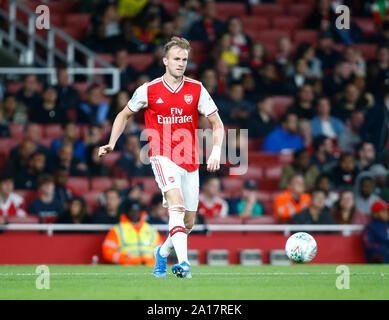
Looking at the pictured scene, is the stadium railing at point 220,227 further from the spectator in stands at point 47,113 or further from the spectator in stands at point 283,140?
the spectator in stands at point 47,113

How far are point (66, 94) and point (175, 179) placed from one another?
803 centimetres

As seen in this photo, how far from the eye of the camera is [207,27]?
63.3 ft

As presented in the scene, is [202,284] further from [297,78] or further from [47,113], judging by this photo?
[297,78]

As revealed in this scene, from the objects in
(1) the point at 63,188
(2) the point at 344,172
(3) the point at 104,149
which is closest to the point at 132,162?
(1) the point at 63,188

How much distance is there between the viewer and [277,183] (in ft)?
55.0

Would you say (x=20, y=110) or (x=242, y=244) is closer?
(x=242, y=244)

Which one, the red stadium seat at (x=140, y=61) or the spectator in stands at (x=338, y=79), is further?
the red stadium seat at (x=140, y=61)

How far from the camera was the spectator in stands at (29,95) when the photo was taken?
17172mm

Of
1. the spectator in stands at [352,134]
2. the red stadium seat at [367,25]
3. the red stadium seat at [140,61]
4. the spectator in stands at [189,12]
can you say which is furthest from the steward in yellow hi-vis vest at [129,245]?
the red stadium seat at [367,25]

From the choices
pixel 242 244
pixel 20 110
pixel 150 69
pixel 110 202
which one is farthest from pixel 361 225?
pixel 20 110

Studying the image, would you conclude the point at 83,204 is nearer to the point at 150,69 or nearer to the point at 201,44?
the point at 150,69

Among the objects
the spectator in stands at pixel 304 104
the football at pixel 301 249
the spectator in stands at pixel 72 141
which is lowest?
the football at pixel 301 249

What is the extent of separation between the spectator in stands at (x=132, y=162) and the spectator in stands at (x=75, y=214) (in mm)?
1510

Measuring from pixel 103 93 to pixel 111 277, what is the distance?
800 cm
